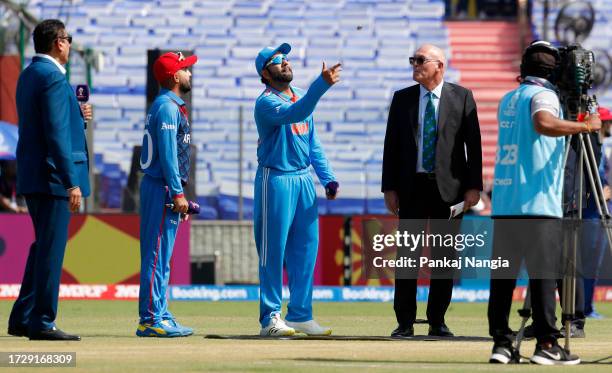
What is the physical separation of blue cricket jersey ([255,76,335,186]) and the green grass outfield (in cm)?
139

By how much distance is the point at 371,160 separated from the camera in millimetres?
28672

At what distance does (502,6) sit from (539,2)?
6.21ft

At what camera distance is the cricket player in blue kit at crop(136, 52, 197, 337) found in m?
10.5

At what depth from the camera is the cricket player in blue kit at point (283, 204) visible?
10.7m

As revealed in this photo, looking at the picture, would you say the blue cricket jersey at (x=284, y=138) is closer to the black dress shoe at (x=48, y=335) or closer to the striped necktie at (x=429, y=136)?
the striped necktie at (x=429, y=136)

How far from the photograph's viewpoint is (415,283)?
10.7m

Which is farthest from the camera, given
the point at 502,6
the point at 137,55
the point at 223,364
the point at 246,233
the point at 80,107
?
the point at 502,6

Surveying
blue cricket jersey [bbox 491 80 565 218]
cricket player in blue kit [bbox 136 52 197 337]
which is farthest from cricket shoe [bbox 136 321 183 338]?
blue cricket jersey [bbox 491 80 565 218]

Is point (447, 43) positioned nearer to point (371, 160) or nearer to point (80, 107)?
point (371, 160)

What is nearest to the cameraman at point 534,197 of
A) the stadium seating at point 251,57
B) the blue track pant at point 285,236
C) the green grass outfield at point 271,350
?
the green grass outfield at point 271,350

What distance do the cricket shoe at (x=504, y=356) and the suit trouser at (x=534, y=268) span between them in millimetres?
38

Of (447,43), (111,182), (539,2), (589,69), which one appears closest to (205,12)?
(447,43)

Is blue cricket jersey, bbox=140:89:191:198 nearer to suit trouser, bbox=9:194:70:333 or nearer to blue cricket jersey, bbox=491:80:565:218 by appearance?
suit trouser, bbox=9:194:70:333

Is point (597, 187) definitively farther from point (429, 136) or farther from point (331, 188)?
point (331, 188)
